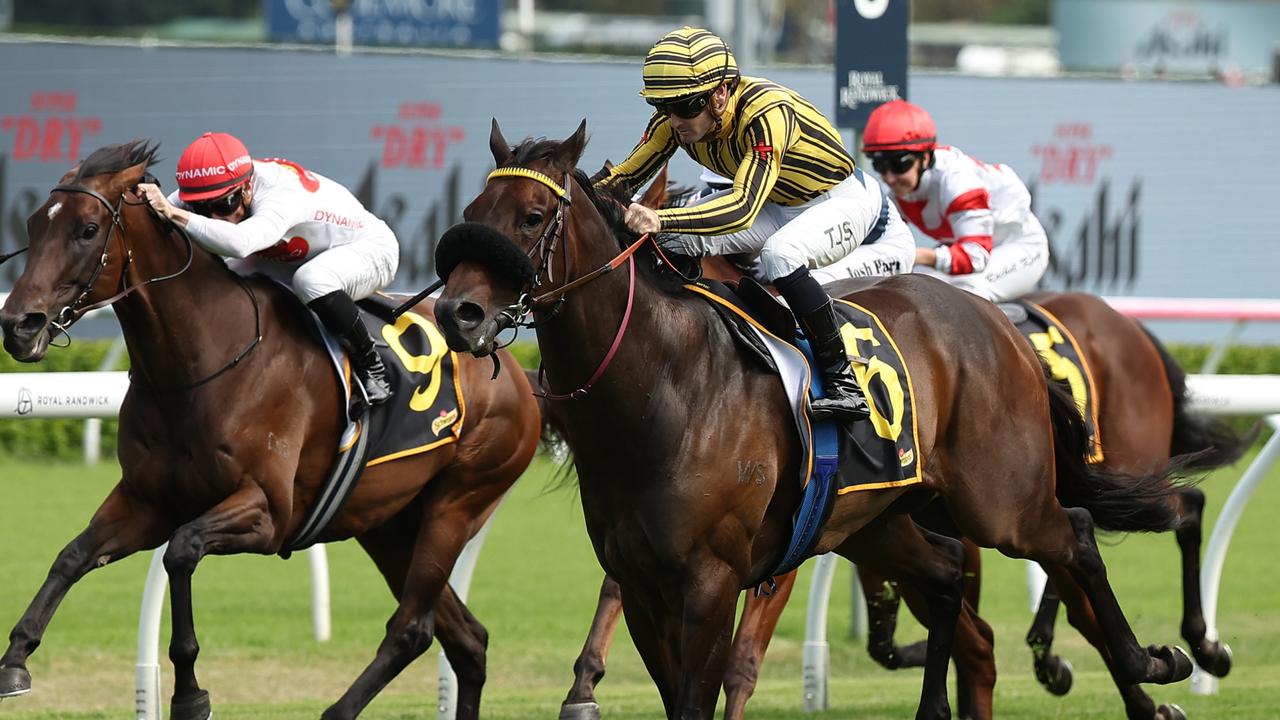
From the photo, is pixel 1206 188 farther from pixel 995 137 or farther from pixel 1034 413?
pixel 1034 413

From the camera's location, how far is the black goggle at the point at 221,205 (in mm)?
5414

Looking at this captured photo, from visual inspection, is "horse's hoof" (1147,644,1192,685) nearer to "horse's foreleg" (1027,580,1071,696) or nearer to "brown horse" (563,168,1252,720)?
"brown horse" (563,168,1252,720)

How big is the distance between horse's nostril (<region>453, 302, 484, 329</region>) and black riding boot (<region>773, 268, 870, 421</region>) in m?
1.10

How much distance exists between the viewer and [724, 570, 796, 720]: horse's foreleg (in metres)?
5.51

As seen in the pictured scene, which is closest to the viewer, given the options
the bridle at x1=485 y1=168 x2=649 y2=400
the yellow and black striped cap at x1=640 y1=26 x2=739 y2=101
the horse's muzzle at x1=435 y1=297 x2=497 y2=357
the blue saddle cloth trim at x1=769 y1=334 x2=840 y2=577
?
the horse's muzzle at x1=435 y1=297 x2=497 y2=357

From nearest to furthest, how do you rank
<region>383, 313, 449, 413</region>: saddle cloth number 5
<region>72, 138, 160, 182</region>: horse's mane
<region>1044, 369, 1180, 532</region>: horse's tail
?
<region>72, 138, 160, 182</region>: horse's mane, <region>1044, 369, 1180, 532</region>: horse's tail, <region>383, 313, 449, 413</region>: saddle cloth number 5

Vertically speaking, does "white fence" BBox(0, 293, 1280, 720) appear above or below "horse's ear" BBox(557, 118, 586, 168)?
below

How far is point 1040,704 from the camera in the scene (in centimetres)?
655

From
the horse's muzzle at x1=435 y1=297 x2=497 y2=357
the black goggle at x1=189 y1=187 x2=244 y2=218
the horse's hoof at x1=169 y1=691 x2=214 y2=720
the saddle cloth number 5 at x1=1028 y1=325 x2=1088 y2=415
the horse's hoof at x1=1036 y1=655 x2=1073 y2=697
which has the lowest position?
the horse's hoof at x1=1036 y1=655 x2=1073 y2=697

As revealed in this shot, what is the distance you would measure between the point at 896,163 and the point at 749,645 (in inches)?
76.3

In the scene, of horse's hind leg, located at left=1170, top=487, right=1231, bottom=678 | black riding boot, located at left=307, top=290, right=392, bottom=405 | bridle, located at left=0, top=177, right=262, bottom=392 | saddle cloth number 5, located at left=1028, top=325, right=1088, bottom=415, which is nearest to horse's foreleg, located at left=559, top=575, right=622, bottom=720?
black riding boot, located at left=307, top=290, right=392, bottom=405

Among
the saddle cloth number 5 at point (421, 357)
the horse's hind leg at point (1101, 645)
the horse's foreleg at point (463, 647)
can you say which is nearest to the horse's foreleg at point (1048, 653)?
the horse's hind leg at point (1101, 645)

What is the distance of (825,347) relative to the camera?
4.61 meters

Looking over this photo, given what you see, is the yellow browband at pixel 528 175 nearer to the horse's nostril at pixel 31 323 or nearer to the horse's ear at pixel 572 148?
the horse's ear at pixel 572 148
